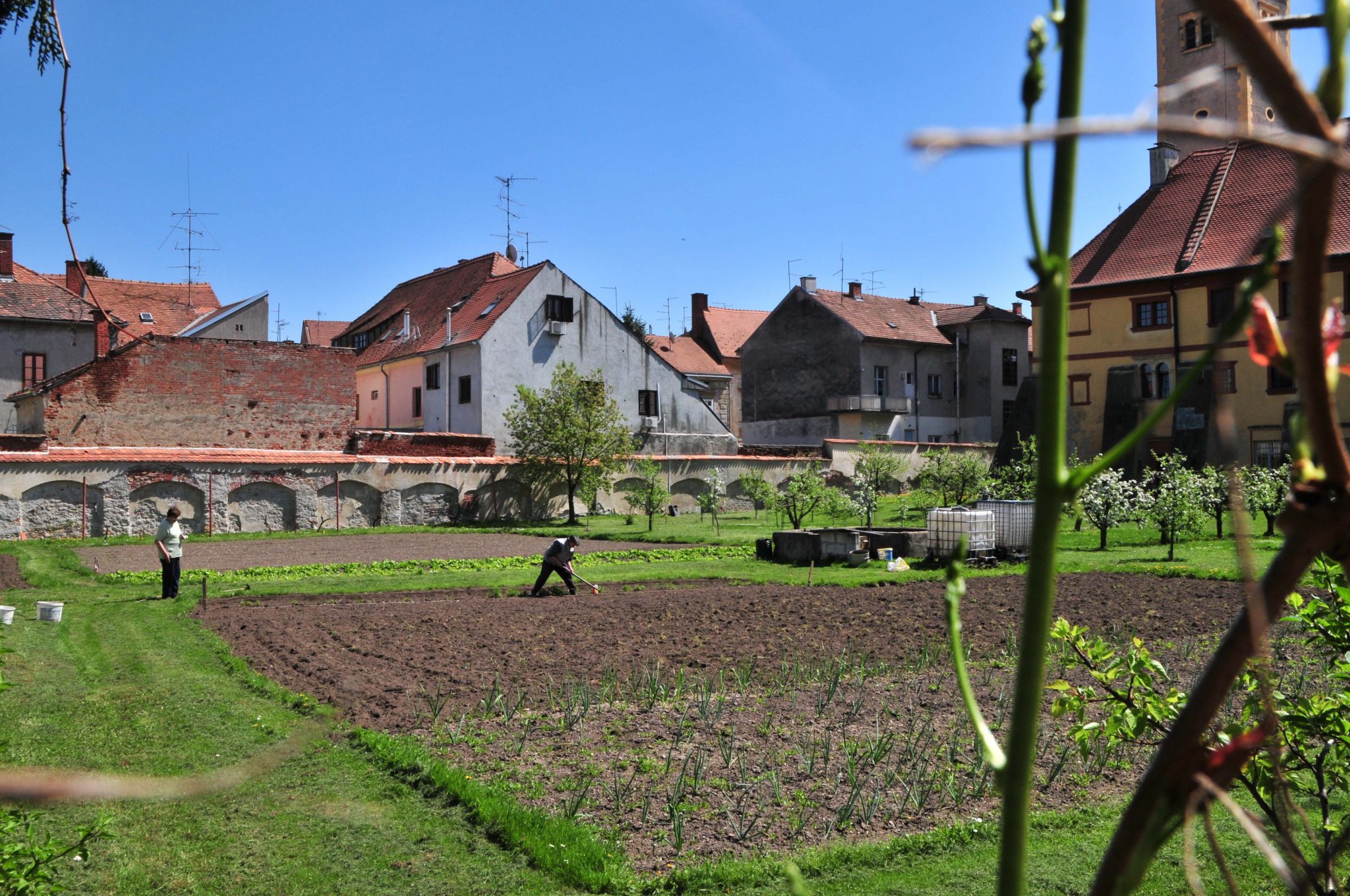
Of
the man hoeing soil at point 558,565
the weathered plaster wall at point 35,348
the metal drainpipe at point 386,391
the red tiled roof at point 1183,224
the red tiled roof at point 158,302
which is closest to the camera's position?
the man hoeing soil at point 558,565

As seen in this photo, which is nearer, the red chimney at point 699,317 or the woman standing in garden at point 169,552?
the woman standing in garden at point 169,552

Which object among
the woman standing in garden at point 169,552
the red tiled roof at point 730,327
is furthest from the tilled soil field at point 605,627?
the red tiled roof at point 730,327

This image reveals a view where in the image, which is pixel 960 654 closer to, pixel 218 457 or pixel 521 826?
pixel 521 826

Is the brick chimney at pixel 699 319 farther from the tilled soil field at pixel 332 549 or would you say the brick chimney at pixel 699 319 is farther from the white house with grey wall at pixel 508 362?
the tilled soil field at pixel 332 549

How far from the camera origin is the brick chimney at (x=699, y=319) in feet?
221

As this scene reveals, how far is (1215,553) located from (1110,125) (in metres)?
25.8

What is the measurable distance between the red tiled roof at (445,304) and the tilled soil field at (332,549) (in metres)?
12.7

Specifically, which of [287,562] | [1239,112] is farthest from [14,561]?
[1239,112]

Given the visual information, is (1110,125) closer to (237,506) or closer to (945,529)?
(945,529)

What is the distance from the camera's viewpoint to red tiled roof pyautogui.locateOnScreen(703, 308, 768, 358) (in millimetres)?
66000

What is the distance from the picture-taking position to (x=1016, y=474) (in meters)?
29.2

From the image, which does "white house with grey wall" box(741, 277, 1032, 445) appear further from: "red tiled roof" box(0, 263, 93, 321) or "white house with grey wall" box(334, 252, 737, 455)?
"red tiled roof" box(0, 263, 93, 321)

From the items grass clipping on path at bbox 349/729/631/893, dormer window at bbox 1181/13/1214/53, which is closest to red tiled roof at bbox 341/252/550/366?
dormer window at bbox 1181/13/1214/53

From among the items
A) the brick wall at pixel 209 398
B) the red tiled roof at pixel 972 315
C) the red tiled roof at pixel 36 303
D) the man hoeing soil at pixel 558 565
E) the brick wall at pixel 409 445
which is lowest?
the man hoeing soil at pixel 558 565
